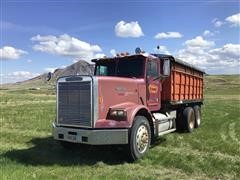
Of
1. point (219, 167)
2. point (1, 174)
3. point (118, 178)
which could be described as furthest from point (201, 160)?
point (1, 174)

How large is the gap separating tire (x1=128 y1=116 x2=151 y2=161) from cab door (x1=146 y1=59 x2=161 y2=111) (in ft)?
5.14

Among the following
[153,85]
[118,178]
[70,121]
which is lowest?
[118,178]

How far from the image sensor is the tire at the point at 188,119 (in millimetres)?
15195

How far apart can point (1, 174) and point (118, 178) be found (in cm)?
247

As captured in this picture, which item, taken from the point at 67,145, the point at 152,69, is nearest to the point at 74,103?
the point at 67,145

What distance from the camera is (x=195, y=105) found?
17812mm

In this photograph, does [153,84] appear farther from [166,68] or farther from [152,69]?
[166,68]

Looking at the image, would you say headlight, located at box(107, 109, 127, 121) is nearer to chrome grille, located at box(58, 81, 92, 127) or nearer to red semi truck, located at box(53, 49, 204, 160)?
red semi truck, located at box(53, 49, 204, 160)

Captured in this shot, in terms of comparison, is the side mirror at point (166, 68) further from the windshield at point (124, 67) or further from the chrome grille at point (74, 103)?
the chrome grille at point (74, 103)

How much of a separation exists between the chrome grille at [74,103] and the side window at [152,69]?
271cm

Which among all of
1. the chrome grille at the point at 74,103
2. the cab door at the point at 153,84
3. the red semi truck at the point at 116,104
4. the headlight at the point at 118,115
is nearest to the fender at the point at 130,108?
the red semi truck at the point at 116,104

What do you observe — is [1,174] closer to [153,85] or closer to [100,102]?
[100,102]

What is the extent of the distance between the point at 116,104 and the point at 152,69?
2.33 meters

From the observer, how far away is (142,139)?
10180 millimetres
